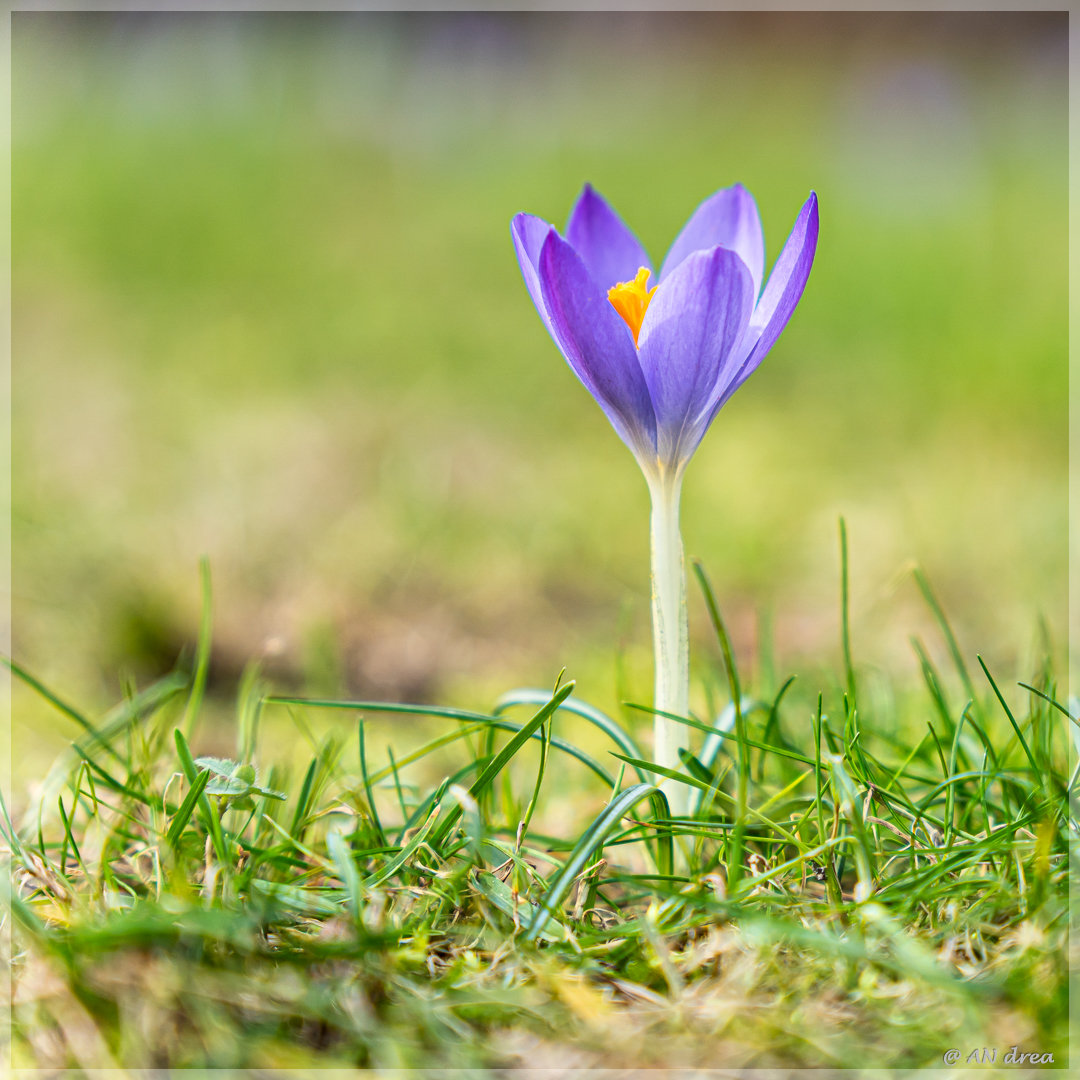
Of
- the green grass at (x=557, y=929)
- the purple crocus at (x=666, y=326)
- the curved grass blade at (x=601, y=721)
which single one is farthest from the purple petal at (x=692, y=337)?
the curved grass blade at (x=601, y=721)

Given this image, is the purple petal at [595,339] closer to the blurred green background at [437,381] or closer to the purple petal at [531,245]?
the purple petal at [531,245]

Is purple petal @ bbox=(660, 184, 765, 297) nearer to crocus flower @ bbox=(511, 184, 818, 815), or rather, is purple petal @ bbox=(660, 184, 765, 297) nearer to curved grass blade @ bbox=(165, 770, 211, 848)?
crocus flower @ bbox=(511, 184, 818, 815)

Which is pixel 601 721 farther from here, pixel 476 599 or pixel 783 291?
pixel 476 599

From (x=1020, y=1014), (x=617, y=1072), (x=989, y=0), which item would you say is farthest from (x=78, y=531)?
(x=989, y=0)

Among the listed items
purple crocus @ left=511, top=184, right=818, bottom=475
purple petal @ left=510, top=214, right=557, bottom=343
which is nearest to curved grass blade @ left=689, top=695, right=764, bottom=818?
purple crocus @ left=511, top=184, right=818, bottom=475

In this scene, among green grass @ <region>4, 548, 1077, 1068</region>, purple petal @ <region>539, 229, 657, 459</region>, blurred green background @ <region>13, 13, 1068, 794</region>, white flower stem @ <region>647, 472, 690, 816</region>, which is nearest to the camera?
green grass @ <region>4, 548, 1077, 1068</region>

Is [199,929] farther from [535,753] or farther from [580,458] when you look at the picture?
[580,458]
